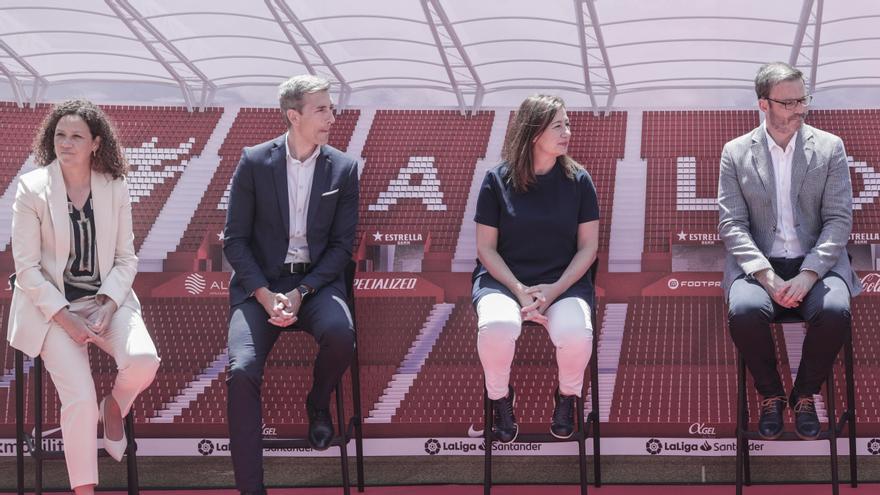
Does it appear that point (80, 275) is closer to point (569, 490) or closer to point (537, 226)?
point (537, 226)

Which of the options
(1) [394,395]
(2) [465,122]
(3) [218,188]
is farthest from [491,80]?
(1) [394,395]

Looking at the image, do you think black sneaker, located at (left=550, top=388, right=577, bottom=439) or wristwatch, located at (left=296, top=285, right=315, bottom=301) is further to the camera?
wristwatch, located at (left=296, top=285, right=315, bottom=301)

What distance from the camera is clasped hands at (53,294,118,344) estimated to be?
3.29 meters

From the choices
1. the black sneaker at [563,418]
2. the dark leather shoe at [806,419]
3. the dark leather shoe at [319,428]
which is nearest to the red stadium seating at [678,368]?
the dark leather shoe at [806,419]

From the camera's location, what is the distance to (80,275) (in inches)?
137

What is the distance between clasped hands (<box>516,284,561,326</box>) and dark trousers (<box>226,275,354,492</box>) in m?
0.65

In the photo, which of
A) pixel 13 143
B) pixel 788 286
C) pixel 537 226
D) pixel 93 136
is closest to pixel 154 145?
pixel 13 143

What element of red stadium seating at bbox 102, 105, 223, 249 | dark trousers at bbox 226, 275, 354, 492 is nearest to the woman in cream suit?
dark trousers at bbox 226, 275, 354, 492

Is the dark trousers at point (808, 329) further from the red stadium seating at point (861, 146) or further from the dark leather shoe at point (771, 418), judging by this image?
the red stadium seating at point (861, 146)

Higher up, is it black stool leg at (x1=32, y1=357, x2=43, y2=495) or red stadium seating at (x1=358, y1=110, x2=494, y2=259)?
red stadium seating at (x1=358, y1=110, x2=494, y2=259)

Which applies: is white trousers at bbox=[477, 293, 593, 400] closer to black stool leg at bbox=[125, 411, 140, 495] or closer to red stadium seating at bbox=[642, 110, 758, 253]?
red stadium seating at bbox=[642, 110, 758, 253]

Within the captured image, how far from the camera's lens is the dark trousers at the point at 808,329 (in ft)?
10.5

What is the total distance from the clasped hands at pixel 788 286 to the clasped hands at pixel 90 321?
246cm

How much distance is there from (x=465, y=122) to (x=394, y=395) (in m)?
1.73
